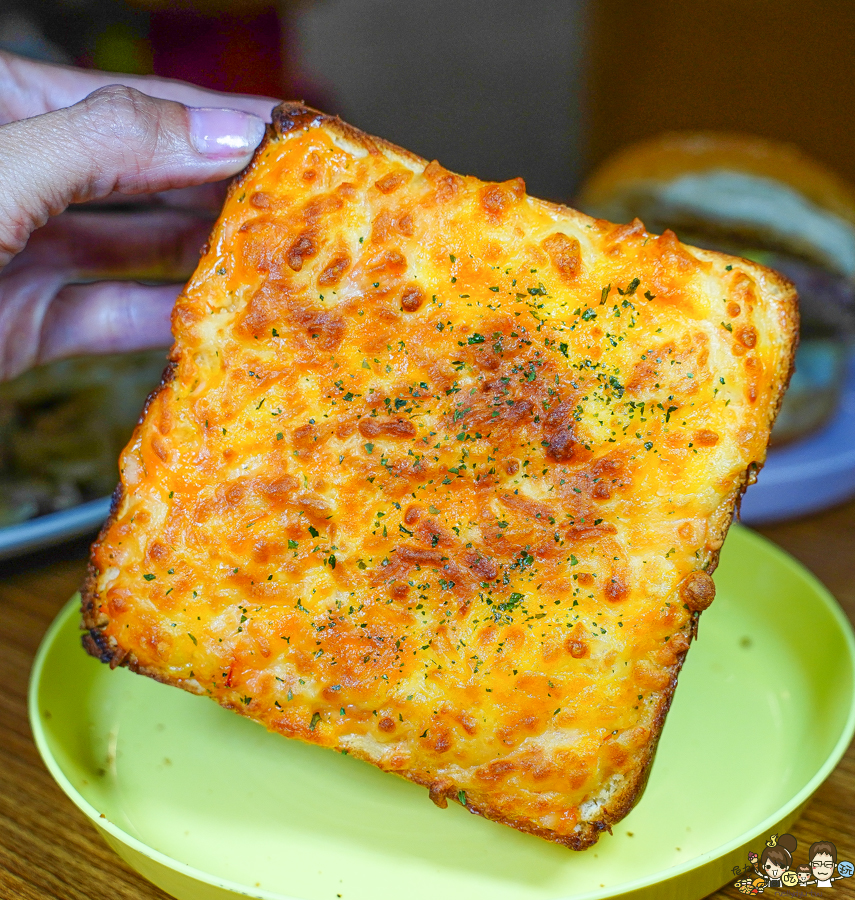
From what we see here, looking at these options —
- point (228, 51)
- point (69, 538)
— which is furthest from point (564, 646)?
point (228, 51)

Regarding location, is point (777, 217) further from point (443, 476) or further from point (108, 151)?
point (108, 151)

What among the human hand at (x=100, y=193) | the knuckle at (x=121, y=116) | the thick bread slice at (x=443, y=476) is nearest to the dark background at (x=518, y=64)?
the human hand at (x=100, y=193)

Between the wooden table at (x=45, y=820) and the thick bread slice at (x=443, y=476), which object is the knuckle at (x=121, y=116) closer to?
the thick bread slice at (x=443, y=476)

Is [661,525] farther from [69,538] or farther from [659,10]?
[659,10]

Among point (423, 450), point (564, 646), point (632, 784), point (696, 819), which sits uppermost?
point (423, 450)

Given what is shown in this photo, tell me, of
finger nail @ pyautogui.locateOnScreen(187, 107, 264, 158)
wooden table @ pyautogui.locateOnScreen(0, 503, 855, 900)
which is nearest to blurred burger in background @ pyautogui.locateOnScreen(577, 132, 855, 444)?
wooden table @ pyautogui.locateOnScreen(0, 503, 855, 900)

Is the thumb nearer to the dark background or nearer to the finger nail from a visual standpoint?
the finger nail
